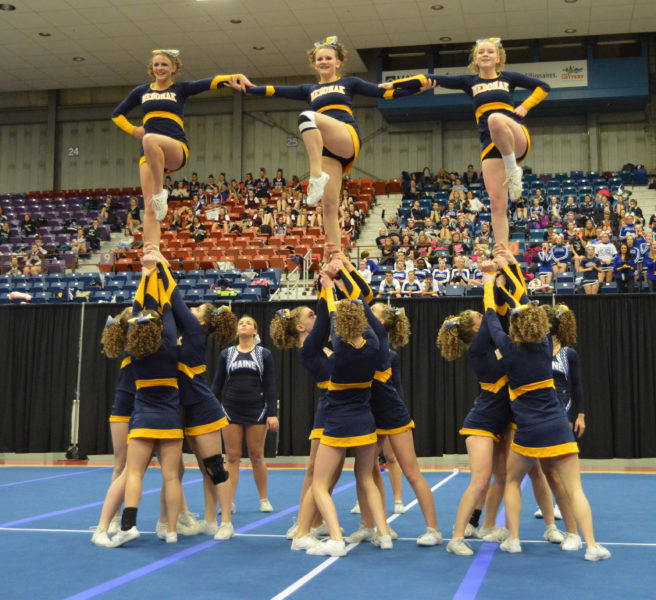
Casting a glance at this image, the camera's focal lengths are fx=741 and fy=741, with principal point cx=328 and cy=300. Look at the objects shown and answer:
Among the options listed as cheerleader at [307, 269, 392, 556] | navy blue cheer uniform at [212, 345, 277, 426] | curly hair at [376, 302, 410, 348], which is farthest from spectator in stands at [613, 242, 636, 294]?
cheerleader at [307, 269, 392, 556]

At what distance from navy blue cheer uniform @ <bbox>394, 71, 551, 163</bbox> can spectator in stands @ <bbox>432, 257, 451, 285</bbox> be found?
7.01m

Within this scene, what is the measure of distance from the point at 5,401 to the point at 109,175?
13.2 metres

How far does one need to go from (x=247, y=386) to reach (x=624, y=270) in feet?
23.2

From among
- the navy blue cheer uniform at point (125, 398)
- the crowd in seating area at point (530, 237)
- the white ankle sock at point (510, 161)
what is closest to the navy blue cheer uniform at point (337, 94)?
the white ankle sock at point (510, 161)

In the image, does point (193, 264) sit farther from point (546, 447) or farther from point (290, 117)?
point (546, 447)

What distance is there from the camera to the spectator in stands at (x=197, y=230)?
52.6 feet

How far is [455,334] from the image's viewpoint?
4.84m

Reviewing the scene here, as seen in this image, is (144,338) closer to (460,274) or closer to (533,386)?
(533,386)

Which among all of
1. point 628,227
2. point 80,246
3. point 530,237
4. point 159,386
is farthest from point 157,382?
point 80,246

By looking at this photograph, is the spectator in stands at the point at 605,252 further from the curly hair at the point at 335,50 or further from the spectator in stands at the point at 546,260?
the curly hair at the point at 335,50

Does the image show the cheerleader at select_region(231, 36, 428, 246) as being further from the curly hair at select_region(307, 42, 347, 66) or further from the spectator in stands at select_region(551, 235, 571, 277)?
the spectator in stands at select_region(551, 235, 571, 277)

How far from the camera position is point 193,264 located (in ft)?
47.1

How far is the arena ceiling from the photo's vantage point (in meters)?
16.1

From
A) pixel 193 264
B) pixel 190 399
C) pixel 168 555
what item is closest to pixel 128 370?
pixel 190 399
